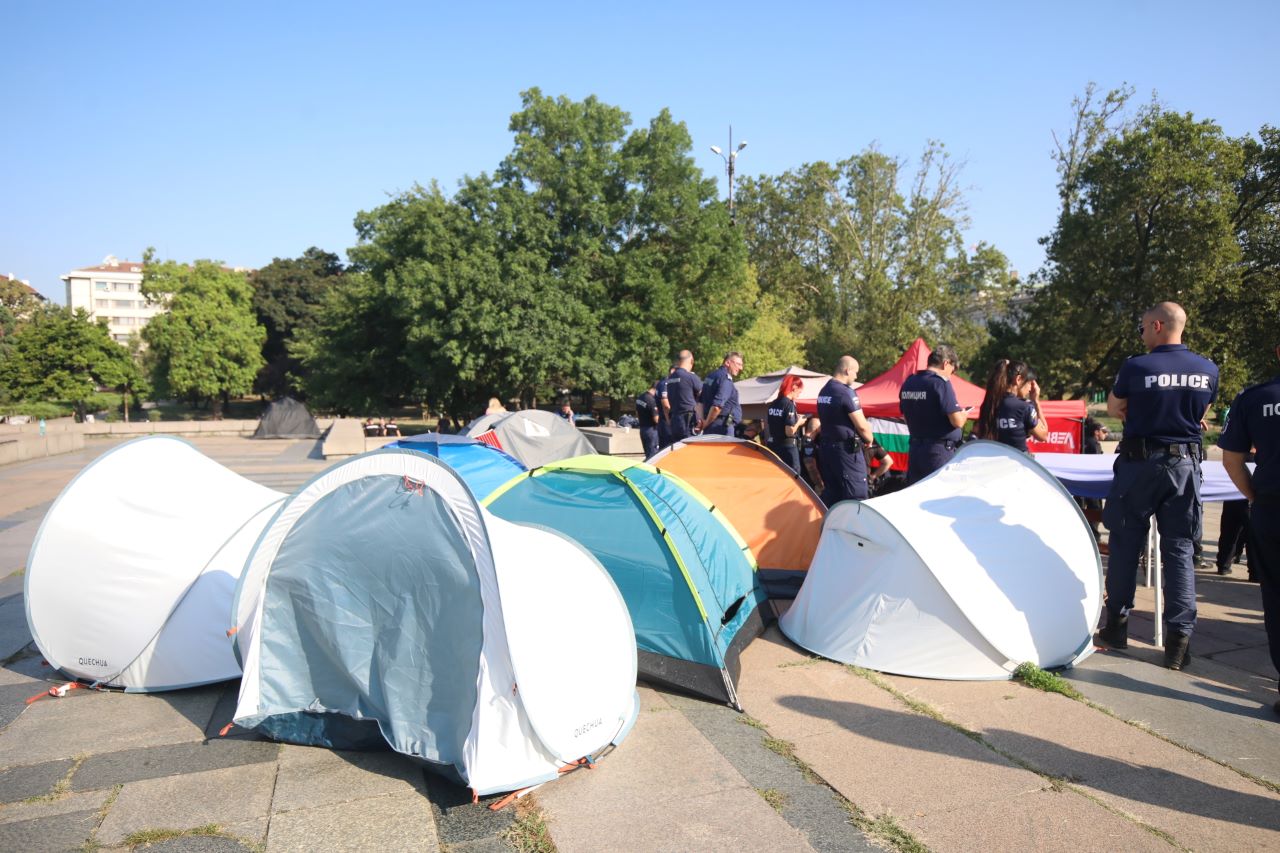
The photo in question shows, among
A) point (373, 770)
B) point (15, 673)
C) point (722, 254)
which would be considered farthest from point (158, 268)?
point (373, 770)

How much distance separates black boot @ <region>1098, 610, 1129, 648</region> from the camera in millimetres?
5406

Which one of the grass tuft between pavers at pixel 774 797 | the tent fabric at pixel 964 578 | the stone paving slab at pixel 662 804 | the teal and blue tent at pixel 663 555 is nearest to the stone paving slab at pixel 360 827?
the stone paving slab at pixel 662 804

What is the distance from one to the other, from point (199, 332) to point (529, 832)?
151 ft

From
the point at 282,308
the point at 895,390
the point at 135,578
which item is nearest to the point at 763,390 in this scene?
the point at 895,390

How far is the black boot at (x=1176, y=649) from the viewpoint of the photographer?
16.5 feet

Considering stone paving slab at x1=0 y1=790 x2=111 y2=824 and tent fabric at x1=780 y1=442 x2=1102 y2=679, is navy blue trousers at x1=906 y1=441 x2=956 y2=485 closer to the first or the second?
tent fabric at x1=780 y1=442 x2=1102 y2=679

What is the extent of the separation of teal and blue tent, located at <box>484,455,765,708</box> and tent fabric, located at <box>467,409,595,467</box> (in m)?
6.61

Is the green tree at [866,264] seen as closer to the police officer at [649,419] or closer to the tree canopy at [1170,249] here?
the tree canopy at [1170,249]

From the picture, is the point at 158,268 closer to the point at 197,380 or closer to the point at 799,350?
the point at 197,380

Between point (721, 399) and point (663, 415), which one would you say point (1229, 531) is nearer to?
point (721, 399)

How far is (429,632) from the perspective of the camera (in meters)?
3.89

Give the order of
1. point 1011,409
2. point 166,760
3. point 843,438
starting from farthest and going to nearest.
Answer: point 843,438 → point 1011,409 → point 166,760

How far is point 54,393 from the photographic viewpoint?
3709cm

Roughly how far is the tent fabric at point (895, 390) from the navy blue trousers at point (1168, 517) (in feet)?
26.1
